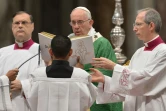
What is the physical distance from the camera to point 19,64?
5.81 meters

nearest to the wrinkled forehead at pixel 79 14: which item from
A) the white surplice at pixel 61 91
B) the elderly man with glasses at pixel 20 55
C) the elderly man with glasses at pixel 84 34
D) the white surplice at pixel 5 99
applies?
the elderly man with glasses at pixel 84 34

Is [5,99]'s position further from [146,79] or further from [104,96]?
[146,79]

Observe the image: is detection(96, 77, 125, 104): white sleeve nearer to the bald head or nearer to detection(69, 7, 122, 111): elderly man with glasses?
detection(69, 7, 122, 111): elderly man with glasses

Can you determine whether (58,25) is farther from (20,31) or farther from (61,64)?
(61,64)

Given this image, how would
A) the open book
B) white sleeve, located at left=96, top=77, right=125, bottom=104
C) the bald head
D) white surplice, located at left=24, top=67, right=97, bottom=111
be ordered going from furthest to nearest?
the bald head, white sleeve, located at left=96, top=77, right=125, bottom=104, the open book, white surplice, located at left=24, top=67, right=97, bottom=111

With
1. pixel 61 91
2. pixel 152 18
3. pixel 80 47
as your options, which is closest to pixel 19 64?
pixel 80 47

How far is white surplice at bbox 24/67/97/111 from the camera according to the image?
15.6 feet

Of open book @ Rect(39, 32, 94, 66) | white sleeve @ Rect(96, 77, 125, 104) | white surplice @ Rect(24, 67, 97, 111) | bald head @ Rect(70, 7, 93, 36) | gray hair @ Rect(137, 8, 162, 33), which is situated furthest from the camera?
bald head @ Rect(70, 7, 93, 36)

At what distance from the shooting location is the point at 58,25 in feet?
30.1

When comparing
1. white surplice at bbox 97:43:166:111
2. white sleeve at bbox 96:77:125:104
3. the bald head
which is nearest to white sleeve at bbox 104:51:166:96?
white surplice at bbox 97:43:166:111

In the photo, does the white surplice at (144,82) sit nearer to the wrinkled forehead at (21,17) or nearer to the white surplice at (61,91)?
the white surplice at (61,91)

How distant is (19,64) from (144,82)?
1.32 metres

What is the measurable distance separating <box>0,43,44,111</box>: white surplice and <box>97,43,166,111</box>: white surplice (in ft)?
2.66

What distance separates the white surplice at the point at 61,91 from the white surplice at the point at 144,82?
2.00 feet
